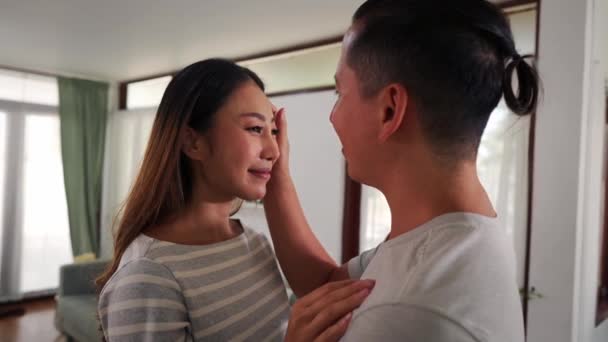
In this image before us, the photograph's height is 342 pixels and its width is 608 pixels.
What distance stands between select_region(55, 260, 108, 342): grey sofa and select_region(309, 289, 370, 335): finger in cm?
290

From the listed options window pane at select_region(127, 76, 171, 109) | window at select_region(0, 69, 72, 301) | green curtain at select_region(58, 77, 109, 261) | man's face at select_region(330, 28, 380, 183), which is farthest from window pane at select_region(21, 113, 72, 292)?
man's face at select_region(330, 28, 380, 183)

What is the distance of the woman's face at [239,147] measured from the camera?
91cm

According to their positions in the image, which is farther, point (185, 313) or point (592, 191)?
point (592, 191)

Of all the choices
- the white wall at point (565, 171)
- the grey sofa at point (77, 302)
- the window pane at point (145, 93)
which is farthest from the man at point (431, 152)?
the window pane at point (145, 93)

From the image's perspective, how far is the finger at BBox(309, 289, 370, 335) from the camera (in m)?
0.56

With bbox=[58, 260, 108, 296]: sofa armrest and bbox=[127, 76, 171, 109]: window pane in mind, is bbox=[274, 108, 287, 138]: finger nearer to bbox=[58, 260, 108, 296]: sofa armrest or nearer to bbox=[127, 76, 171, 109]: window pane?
bbox=[58, 260, 108, 296]: sofa armrest

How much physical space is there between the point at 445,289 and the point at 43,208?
5000mm

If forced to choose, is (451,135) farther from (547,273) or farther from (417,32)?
(547,273)

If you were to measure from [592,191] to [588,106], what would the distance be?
0.38 m

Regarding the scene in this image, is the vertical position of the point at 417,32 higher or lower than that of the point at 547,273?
higher

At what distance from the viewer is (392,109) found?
24.3 inches

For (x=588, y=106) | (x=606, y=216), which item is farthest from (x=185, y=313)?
(x=606, y=216)

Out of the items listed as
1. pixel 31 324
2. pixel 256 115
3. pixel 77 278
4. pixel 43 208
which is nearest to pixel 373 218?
pixel 256 115

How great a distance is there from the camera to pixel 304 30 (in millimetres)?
2883
